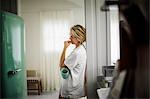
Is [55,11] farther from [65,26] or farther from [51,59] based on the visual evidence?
[51,59]

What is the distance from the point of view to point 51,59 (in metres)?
3.44

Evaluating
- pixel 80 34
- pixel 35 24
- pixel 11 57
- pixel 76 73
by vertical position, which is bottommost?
pixel 76 73

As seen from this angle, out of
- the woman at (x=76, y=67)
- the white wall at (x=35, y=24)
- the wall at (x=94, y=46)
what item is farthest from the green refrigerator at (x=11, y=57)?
the white wall at (x=35, y=24)

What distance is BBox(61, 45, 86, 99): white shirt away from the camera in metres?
1.67

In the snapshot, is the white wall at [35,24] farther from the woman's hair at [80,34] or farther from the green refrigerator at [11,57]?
the woman's hair at [80,34]

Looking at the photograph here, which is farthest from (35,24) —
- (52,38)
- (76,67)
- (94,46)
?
(94,46)

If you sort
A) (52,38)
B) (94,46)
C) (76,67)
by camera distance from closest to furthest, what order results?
1. (94,46)
2. (76,67)
3. (52,38)

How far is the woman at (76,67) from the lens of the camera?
1653 millimetres

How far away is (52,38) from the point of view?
3457 millimetres

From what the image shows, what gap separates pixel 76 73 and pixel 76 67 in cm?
5

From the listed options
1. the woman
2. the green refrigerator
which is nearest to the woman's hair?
the woman

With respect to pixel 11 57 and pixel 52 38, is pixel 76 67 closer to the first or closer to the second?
pixel 11 57

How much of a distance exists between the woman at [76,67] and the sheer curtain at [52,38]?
144cm

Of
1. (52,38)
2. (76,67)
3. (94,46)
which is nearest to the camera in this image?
(94,46)
